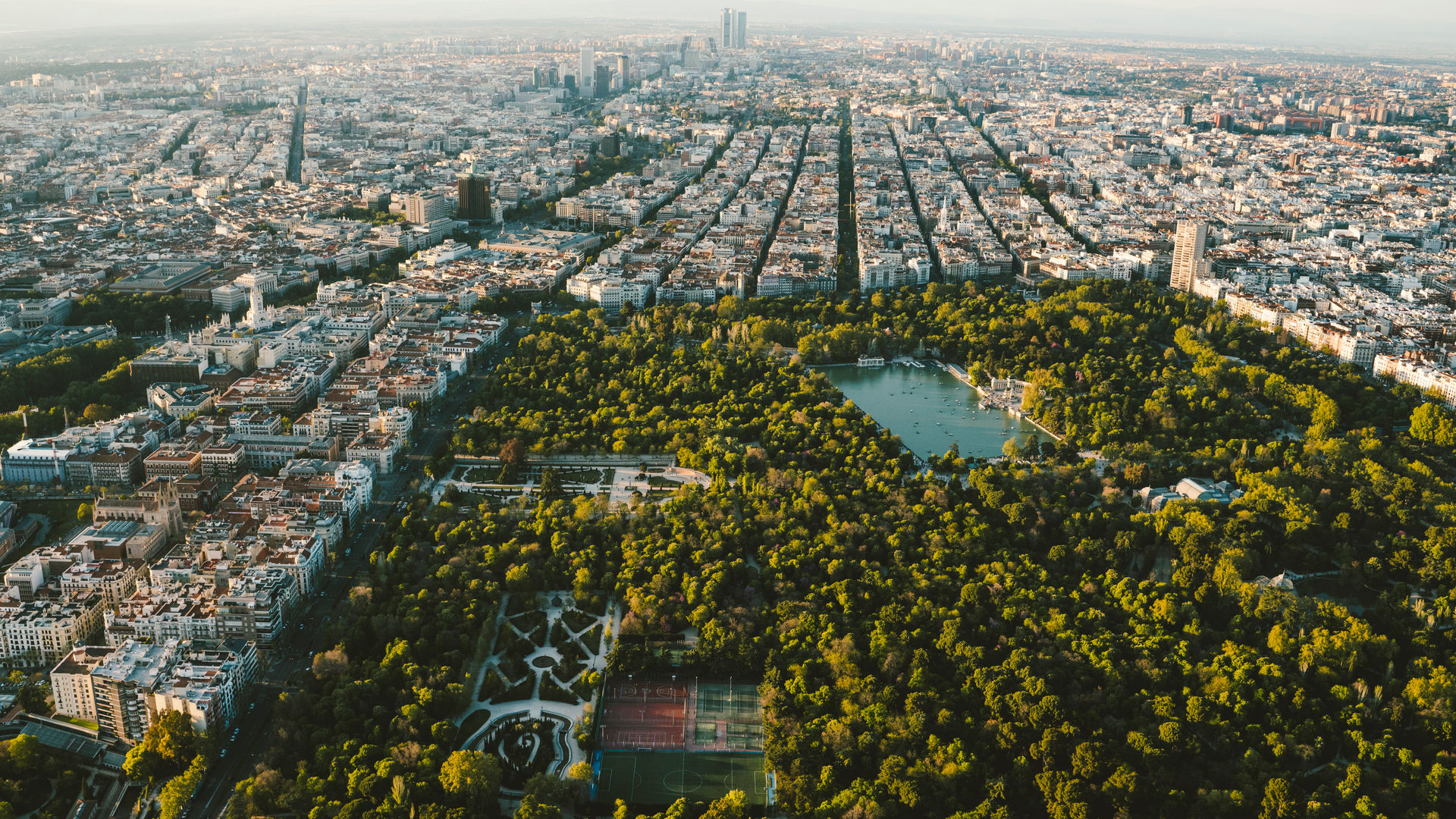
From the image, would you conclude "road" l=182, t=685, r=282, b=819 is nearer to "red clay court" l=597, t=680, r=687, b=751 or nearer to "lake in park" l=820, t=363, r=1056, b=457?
"red clay court" l=597, t=680, r=687, b=751

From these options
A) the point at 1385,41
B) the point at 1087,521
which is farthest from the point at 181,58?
the point at 1385,41

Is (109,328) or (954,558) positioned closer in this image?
(954,558)

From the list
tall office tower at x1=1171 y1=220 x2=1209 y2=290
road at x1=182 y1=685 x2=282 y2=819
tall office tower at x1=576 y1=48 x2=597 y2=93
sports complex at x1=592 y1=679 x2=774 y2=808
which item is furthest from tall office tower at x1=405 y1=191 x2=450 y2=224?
tall office tower at x1=576 y1=48 x2=597 y2=93

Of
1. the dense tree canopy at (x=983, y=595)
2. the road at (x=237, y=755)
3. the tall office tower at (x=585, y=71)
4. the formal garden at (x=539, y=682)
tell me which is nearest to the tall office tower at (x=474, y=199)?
the dense tree canopy at (x=983, y=595)

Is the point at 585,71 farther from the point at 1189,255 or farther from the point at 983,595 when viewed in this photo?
the point at 983,595

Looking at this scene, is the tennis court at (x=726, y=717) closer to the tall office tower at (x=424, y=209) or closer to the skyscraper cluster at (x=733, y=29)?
the tall office tower at (x=424, y=209)

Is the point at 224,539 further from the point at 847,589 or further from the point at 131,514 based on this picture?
the point at 847,589

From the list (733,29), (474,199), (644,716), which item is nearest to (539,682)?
(644,716)
